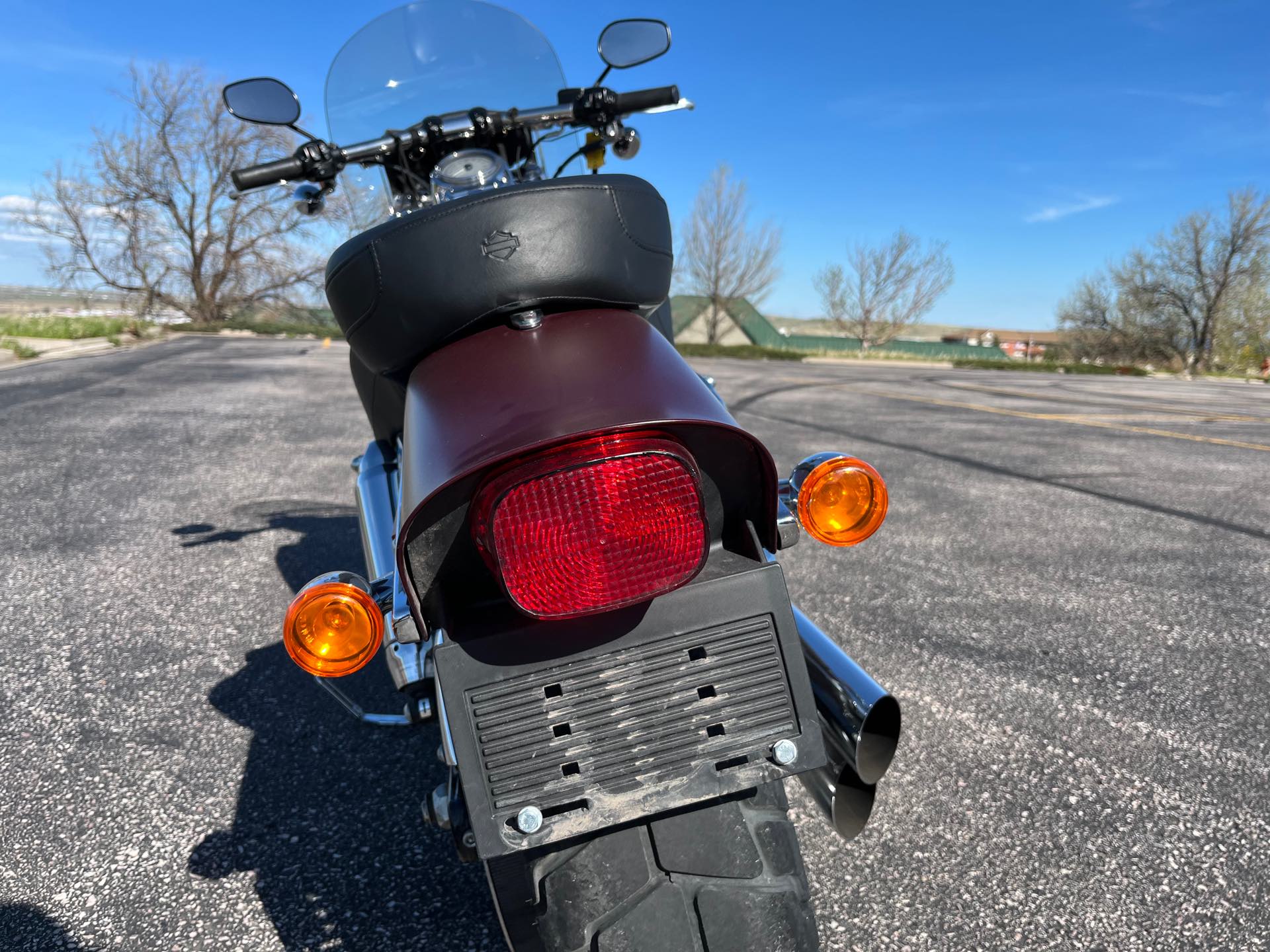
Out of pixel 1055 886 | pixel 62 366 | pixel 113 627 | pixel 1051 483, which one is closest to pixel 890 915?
pixel 1055 886

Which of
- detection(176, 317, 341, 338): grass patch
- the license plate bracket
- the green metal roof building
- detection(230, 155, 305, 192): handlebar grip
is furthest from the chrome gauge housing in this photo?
the green metal roof building

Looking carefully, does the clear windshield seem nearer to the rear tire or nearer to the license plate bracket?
the license plate bracket

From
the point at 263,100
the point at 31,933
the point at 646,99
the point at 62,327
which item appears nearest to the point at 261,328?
the point at 62,327

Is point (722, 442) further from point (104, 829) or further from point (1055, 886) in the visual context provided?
point (104, 829)

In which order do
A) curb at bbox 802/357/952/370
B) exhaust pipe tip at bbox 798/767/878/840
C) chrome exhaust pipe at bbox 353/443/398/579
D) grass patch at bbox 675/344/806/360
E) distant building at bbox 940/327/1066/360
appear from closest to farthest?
exhaust pipe tip at bbox 798/767/878/840, chrome exhaust pipe at bbox 353/443/398/579, grass patch at bbox 675/344/806/360, curb at bbox 802/357/952/370, distant building at bbox 940/327/1066/360

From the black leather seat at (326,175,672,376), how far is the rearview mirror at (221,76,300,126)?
5.02 ft

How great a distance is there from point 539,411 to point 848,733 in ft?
2.74

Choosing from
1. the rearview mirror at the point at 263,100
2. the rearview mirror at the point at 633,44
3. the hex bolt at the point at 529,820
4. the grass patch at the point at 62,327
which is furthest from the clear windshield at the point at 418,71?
the grass patch at the point at 62,327

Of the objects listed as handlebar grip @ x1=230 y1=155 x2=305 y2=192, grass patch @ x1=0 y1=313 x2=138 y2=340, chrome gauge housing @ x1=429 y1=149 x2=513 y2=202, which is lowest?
chrome gauge housing @ x1=429 y1=149 x2=513 y2=202

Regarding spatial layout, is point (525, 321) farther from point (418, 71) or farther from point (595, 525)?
point (418, 71)

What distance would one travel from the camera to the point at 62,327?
17578 mm

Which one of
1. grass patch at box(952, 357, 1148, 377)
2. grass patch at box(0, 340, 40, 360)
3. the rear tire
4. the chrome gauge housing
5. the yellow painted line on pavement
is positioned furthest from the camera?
grass patch at box(952, 357, 1148, 377)

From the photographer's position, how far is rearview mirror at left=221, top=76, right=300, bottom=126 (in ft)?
8.71

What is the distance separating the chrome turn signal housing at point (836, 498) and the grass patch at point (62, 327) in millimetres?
18685
